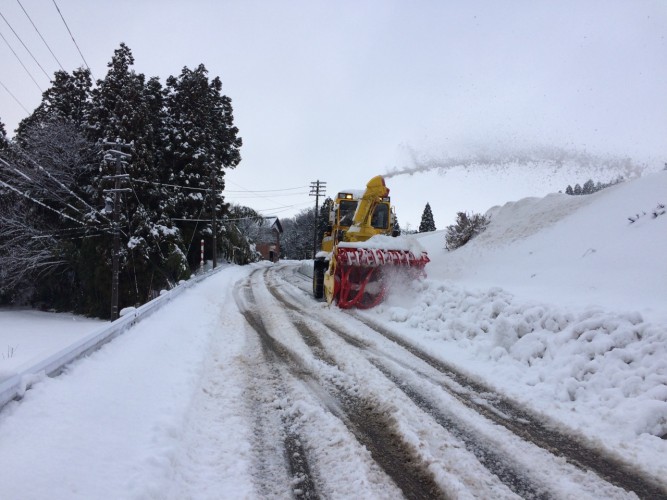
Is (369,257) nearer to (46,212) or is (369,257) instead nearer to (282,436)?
(282,436)

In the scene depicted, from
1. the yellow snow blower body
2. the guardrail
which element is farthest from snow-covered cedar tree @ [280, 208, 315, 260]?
the guardrail

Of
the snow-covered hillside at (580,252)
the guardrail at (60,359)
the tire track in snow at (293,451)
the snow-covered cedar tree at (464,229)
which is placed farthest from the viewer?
the snow-covered cedar tree at (464,229)

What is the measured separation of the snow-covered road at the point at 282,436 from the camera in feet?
8.82

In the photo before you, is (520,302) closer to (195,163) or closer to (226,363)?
(226,363)

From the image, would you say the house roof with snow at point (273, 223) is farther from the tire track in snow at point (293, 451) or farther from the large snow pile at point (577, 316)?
the tire track in snow at point (293, 451)

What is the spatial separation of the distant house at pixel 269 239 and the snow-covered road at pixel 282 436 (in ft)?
182

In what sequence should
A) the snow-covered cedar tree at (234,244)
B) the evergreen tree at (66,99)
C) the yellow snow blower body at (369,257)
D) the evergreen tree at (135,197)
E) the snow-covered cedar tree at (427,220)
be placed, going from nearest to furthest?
1. the yellow snow blower body at (369,257)
2. the evergreen tree at (135,197)
3. the evergreen tree at (66,99)
4. the snow-covered cedar tree at (234,244)
5. the snow-covered cedar tree at (427,220)

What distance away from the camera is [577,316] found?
5.23 metres

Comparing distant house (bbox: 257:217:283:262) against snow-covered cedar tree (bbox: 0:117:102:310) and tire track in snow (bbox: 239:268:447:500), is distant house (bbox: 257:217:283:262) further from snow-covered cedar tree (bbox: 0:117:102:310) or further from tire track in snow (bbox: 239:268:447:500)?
tire track in snow (bbox: 239:268:447:500)

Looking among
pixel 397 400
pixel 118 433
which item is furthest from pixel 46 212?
pixel 397 400

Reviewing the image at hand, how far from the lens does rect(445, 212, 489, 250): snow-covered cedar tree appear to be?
15312 mm

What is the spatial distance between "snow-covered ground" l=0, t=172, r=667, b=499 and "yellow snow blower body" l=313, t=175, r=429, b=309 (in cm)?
62

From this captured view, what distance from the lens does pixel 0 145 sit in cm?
2859

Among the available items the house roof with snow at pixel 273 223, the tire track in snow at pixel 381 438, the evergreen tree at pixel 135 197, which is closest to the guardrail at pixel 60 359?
the tire track in snow at pixel 381 438
